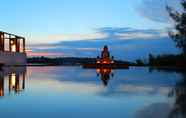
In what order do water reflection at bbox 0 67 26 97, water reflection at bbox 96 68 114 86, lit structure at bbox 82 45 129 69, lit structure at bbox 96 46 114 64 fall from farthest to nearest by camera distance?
lit structure at bbox 96 46 114 64 → lit structure at bbox 82 45 129 69 → water reflection at bbox 96 68 114 86 → water reflection at bbox 0 67 26 97

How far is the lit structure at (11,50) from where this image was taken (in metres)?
35.3

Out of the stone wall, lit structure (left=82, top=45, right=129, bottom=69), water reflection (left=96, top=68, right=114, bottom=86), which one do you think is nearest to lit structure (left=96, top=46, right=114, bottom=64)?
lit structure (left=82, top=45, right=129, bottom=69)

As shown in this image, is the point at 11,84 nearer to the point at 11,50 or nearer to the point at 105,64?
the point at 105,64

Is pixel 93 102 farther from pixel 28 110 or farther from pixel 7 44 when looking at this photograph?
pixel 7 44

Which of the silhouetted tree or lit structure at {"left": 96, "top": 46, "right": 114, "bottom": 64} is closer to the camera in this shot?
the silhouetted tree

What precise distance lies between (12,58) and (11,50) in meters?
0.75

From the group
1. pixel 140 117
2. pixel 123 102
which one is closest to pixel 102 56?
pixel 123 102

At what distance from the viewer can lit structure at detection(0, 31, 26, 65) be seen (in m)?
35.3

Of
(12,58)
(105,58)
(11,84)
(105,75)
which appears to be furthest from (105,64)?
(11,84)

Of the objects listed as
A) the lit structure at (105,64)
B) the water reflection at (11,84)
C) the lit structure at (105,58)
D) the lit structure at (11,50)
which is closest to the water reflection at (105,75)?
the water reflection at (11,84)

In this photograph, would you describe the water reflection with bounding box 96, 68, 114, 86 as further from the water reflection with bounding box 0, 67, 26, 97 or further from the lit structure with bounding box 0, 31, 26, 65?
the lit structure with bounding box 0, 31, 26, 65

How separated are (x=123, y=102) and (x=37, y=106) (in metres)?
1.62

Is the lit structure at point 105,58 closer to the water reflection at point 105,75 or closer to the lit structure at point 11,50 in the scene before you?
the lit structure at point 11,50

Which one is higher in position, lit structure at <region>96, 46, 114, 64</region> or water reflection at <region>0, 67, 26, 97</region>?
lit structure at <region>96, 46, 114, 64</region>
